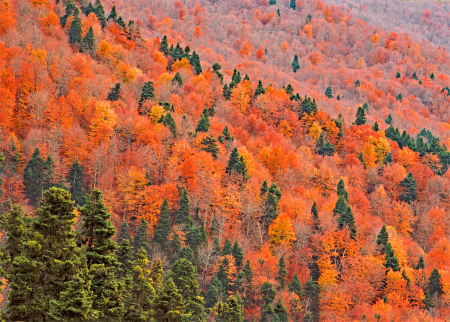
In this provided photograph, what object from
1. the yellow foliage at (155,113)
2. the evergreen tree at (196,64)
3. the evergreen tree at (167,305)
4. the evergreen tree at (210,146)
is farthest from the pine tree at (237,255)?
the evergreen tree at (196,64)

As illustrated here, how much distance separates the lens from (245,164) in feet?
271

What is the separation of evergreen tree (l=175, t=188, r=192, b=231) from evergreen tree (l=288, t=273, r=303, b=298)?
55.8ft

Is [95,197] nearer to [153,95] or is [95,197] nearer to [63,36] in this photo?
[153,95]

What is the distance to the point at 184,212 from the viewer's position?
221 ft

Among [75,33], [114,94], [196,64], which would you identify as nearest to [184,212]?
[114,94]

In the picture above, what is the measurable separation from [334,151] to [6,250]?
298 ft

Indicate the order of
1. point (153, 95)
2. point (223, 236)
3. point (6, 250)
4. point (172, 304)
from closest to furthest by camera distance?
point (6, 250) → point (172, 304) → point (223, 236) → point (153, 95)

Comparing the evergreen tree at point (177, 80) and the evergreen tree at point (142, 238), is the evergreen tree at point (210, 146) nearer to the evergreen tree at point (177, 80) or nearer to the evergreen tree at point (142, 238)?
the evergreen tree at point (142, 238)

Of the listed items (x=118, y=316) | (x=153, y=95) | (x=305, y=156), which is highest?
(x=118, y=316)

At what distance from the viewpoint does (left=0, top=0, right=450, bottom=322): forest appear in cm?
2841

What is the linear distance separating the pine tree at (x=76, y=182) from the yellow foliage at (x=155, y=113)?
74.3 feet

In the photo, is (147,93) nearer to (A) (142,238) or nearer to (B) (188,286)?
(A) (142,238)

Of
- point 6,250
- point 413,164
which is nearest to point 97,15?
point 413,164

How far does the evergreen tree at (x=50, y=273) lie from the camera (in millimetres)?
24469
